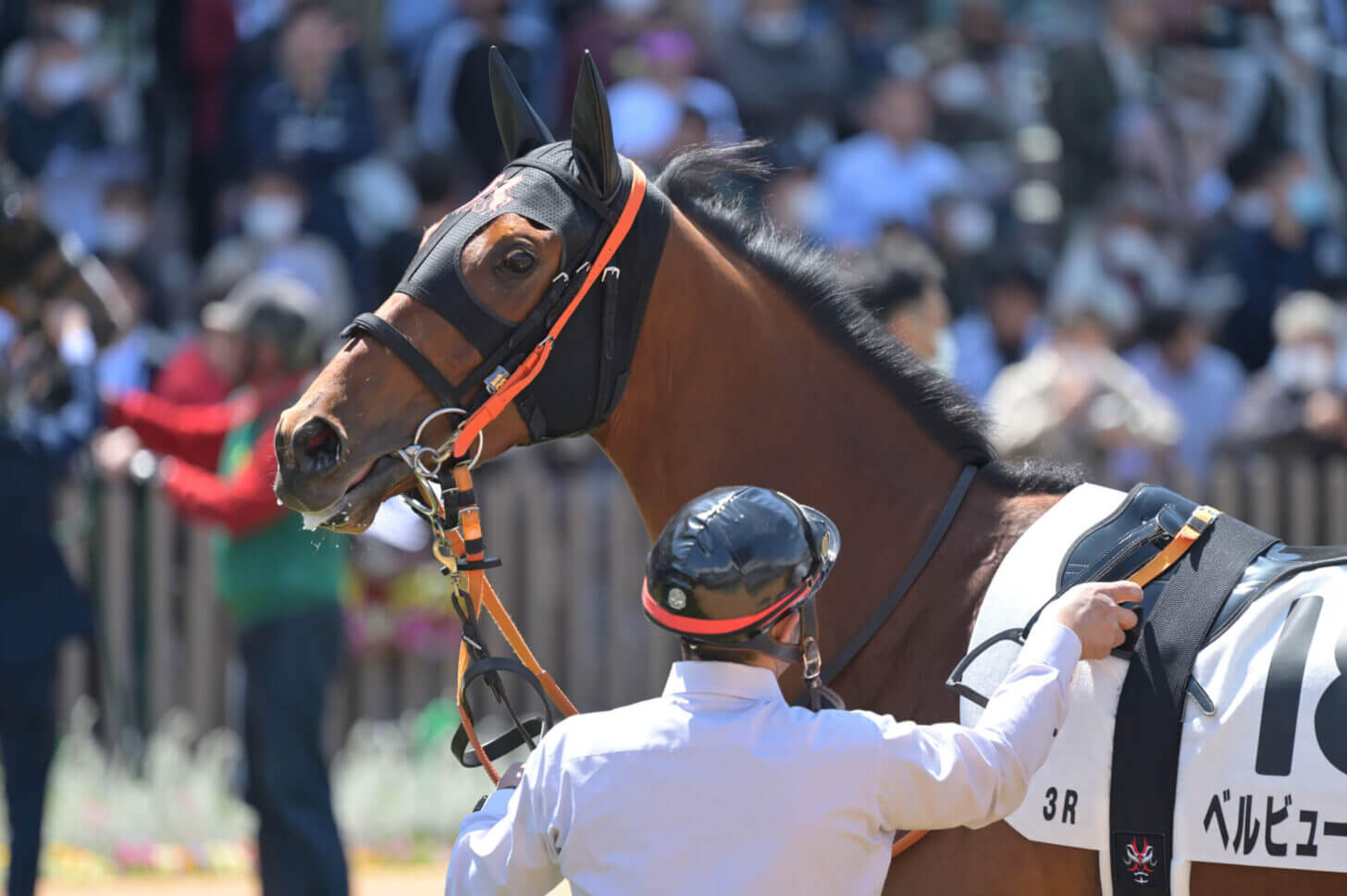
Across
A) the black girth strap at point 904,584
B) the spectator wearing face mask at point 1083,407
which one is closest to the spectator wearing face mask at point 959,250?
the spectator wearing face mask at point 1083,407

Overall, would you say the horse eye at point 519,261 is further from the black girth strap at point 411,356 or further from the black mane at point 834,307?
the black mane at point 834,307

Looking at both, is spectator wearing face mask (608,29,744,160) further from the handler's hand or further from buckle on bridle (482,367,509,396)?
the handler's hand

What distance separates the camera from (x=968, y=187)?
1040 cm

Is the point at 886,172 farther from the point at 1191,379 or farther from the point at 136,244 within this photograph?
the point at 136,244

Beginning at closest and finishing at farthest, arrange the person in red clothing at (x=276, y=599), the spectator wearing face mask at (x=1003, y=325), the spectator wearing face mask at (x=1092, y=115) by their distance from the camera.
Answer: the person in red clothing at (x=276, y=599), the spectator wearing face mask at (x=1003, y=325), the spectator wearing face mask at (x=1092, y=115)

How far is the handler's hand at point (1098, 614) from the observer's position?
8.70ft

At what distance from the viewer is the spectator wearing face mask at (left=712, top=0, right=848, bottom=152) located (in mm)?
9953

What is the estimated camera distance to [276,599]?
17.5ft

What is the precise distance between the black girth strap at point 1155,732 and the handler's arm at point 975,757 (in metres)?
0.31

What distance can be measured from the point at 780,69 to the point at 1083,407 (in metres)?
3.26

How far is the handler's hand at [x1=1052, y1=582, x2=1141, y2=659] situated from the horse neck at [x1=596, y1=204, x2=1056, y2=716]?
37 cm

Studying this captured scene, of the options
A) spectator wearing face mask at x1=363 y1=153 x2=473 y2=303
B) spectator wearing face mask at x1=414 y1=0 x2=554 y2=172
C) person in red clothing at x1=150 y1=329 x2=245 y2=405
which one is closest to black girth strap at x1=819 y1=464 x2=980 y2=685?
person in red clothing at x1=150 y1=329 x2=245 y2=405

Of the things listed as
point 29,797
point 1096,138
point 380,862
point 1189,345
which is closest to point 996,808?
point 29,797

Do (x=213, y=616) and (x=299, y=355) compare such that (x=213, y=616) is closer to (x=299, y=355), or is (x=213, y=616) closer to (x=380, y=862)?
(x=380, y=862)
